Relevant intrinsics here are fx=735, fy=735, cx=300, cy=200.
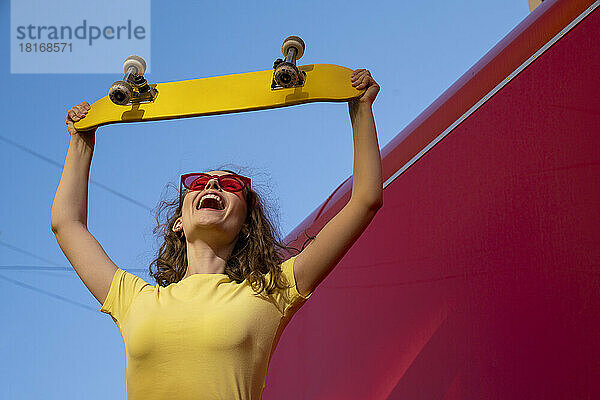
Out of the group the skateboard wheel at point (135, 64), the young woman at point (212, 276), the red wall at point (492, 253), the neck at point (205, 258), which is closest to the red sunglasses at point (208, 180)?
the young woman at point (212, 276)

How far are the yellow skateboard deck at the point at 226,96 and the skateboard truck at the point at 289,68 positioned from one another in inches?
0.7

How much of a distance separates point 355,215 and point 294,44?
1.10 ft

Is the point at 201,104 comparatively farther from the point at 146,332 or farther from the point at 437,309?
the point at 437,309

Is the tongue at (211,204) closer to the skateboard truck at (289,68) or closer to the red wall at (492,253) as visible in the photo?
the skateboard truck at (289,68)

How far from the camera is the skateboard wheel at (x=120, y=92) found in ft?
4.36

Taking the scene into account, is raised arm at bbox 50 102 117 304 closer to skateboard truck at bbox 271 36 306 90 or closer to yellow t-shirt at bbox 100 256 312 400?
yellow t-shirt at bbox 100 256 312 400

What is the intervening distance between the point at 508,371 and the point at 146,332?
630 millimetres

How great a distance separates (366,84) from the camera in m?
1.26

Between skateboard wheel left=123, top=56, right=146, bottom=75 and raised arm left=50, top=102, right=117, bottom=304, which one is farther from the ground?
skateboard wheel left=123, top=56, right=146, bottom=75

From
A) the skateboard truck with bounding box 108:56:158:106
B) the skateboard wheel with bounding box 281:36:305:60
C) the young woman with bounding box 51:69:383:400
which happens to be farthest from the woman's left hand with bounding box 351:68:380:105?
the skateboard truck with bounding box 108:56:158:106

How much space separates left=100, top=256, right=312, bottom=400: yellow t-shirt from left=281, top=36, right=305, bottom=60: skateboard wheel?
412 millimetres

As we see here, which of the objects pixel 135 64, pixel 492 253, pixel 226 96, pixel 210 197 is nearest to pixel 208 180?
pixel 210 197

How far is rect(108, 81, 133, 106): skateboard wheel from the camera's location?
52.3 inches

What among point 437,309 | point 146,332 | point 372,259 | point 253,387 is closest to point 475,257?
point 437,309
